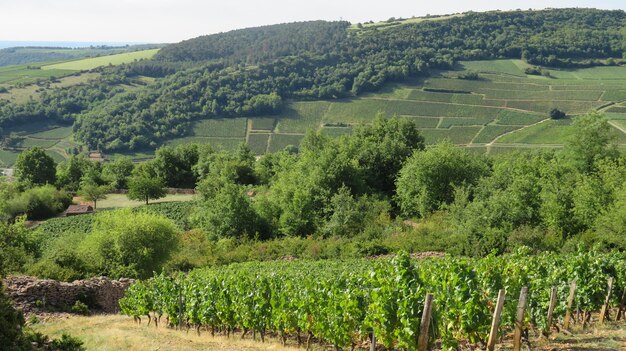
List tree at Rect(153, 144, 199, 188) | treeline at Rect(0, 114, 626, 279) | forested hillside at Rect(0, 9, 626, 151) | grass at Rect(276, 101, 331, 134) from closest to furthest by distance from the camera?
treeline at Rect(0, 114, 626, 279), tree at Rect(153, 144, 199, 188), grass at Rect(276, 101, 331, 134), forested hillside at Rect(0, 9, 626, 151)

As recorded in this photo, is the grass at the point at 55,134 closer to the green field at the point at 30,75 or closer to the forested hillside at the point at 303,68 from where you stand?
the forested hillside at the point at 303,68

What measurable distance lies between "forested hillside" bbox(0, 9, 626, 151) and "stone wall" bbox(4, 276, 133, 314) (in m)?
97.9

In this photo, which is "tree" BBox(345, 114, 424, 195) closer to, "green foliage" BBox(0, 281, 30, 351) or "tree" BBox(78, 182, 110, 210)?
"tree" BBox(78, 182, 110, 210)

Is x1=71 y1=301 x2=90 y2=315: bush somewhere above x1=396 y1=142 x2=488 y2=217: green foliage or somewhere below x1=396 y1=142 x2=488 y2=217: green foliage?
below

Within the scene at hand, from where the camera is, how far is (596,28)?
157 meters

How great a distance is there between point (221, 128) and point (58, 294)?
3983 inches

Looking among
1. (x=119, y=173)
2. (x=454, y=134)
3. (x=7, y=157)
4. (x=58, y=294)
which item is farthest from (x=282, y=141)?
(x=58, y=294)

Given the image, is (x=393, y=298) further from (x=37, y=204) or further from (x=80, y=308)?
(x=37, y=204)

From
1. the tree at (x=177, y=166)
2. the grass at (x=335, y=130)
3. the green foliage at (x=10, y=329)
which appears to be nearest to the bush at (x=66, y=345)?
the green foliage at (x=10, y=329)

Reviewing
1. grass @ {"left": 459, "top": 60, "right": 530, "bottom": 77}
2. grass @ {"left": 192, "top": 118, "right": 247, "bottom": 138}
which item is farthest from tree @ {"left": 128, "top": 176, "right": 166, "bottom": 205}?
grass @ {"left": 459, "top": 60, "right": 530, "bottom": 77}

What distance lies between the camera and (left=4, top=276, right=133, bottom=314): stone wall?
2277cm

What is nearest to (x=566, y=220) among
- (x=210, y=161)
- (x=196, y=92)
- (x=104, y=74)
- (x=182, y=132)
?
(x=210, y=161)

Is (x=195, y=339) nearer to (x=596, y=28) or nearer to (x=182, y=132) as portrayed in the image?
(x=182, y=132)

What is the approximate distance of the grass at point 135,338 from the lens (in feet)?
50.8
